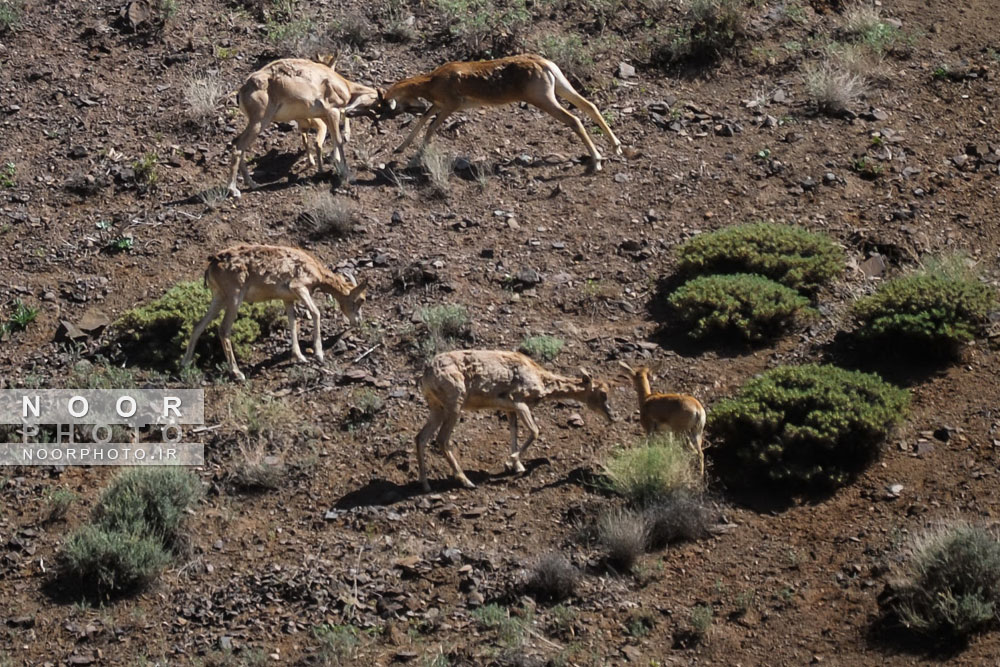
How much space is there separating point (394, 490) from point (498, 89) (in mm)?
7311

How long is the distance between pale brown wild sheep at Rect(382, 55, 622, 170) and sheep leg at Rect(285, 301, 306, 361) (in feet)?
14.1

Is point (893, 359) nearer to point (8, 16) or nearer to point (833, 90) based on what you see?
point (833, 90)

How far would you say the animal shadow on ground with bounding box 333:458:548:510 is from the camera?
13.7 m

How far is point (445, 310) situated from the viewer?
1603cm

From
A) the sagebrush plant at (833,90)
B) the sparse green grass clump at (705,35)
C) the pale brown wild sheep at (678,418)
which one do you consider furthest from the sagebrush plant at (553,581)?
the sparse green grass clump at (705,35)

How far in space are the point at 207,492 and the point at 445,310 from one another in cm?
343

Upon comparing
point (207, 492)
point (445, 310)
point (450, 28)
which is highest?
point (450, 28)

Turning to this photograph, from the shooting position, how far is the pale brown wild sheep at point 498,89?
19438mm

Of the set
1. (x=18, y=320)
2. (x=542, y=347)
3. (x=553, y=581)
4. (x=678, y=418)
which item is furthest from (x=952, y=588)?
(x=18, y=320)

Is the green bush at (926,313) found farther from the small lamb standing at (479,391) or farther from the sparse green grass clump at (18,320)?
the sparse green grass clump at (18,320)

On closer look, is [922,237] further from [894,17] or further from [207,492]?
[207,492]

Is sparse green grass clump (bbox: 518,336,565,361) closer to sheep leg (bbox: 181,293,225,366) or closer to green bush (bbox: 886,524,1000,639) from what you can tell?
sheep leg (bbox: 181,293,225,366)

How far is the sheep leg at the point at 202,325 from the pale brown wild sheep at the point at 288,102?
3113 mm

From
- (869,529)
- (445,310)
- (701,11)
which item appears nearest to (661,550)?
(869,529)
